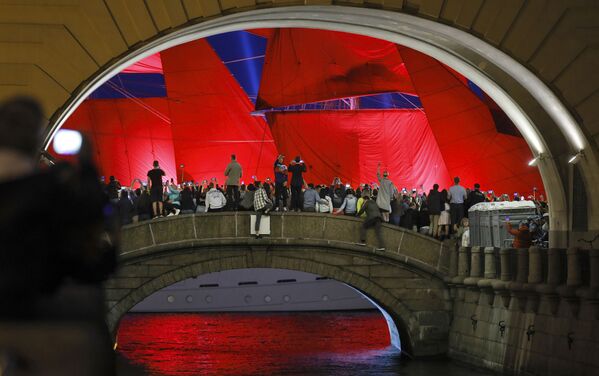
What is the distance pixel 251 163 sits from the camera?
150 feet

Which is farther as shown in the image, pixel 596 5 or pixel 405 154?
pixel 405 154

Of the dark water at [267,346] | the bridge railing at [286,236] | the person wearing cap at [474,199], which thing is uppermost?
the person wearing cap at [474,199]

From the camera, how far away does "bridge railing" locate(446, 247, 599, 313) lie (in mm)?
14109

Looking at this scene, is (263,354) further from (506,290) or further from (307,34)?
(307,34)

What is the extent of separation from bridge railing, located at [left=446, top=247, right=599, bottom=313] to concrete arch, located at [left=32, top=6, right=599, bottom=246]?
0.73 meters

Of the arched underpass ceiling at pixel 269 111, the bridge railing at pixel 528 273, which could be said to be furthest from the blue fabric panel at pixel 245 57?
the bridge railing at pixel 528 273

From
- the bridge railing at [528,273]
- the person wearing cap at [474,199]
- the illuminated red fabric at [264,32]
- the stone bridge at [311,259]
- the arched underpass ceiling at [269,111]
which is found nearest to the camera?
the bridge railing at [528,273]

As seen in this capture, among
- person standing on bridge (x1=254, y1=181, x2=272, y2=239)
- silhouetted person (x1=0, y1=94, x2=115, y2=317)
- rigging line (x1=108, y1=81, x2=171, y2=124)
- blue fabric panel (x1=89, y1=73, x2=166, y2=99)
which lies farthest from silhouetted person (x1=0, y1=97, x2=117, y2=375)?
rigging line (x1=108, y1=81, x2=171, y2=124)

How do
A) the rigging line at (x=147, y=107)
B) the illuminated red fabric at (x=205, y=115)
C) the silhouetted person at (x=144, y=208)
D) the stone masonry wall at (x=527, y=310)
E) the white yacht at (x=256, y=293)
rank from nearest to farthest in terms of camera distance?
the stone masonry wall at (x=527, y=310), the silhouetted person at (x=144, y=208), the white yacht at (x=256, y=293), the illuminated red fabric at (x=205, y=115), the rigging line at (x=147, y=107)

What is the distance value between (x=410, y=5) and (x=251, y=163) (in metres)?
31.9

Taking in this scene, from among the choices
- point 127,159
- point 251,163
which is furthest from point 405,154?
point 127,159

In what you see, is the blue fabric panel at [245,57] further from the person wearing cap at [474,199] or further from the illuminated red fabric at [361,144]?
the person wearing cap at [474,199]

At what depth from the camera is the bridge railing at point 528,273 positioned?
46.3 feet

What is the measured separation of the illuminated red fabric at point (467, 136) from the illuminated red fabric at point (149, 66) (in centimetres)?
1125
